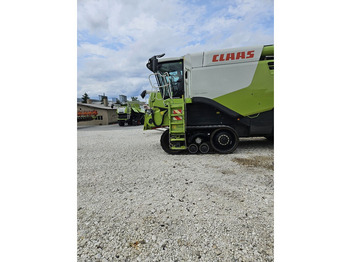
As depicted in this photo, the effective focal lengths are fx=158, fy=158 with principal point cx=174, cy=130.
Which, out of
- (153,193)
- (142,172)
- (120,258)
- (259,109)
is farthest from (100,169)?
(259,109)

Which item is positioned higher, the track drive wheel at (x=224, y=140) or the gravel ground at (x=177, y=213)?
the track drive wheel at (x=224, y=140)

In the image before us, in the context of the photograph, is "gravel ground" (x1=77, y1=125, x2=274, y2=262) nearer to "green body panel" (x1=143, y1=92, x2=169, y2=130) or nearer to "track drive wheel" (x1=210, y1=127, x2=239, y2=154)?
"track drive wheel" (x1=210, y1=127, x2=239, y2=154)

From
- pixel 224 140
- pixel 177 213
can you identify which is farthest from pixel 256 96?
pixel 177 213

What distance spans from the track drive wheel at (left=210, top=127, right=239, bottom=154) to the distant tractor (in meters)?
13.7

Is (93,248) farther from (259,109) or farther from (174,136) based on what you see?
(259,109)

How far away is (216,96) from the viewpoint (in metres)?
4.43

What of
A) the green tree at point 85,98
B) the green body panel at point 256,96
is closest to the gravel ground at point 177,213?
the green body panel at point 256,96

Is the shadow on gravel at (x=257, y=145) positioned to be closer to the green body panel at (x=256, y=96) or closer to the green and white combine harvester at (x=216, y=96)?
the green and white combine harvester at (x=216, y=96)

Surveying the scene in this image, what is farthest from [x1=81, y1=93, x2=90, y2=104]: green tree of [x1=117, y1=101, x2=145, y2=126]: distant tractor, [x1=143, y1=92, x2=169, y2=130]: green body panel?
[x1=143, y1=92, x2=169, y2=130]: green body panel

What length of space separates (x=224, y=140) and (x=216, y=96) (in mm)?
1262

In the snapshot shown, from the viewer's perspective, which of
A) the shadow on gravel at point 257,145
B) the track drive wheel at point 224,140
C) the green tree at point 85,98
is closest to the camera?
the track drive wheel at point 224,140

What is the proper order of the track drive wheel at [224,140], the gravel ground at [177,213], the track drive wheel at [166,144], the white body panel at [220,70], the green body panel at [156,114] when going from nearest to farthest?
1. the gravel ground at [177,213]
2. the white body panel at [220,70]
3. the track drive wheel at [224,140]
4. the track drive wheel at [166,144]
5. the green body panel at [156,114]

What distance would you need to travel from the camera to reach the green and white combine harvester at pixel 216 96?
13.9ft

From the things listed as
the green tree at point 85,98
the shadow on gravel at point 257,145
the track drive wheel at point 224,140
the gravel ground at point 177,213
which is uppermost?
the green tree at point 85,98
